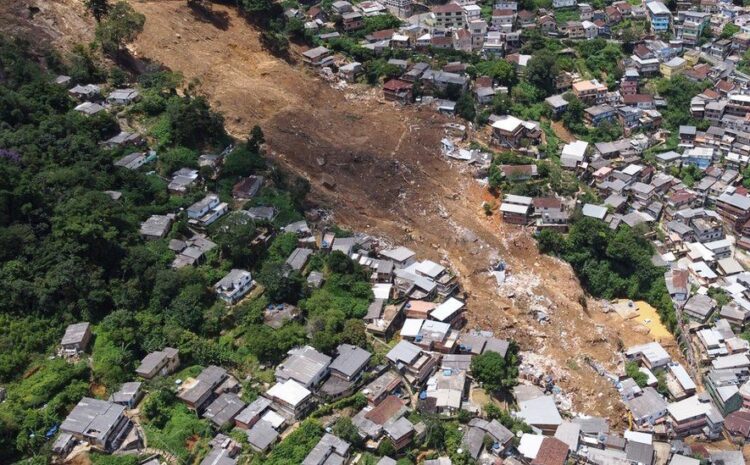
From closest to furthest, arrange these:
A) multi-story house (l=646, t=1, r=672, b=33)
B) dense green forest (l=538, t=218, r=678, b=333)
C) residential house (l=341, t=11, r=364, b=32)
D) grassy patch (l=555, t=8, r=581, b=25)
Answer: dense green forest (l=538, t=218, r=678, b=333)
residential house (l=341, t=11, r=364, b=32)
multi-story house (l=646, t=1, r=672, b=33)
grassy patch (l=555, t=8, r=581, b=25)

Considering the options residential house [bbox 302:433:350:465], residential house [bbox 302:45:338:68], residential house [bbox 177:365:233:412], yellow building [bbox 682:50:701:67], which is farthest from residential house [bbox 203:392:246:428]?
yellow building [bbox 682:50:701:67]

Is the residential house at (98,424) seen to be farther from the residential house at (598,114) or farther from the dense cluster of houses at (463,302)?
the residential house at (598,114)

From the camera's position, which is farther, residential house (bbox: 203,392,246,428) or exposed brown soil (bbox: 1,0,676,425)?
exposed brown soil (bbox: 1,0,676,425)

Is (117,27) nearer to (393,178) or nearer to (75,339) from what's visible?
(393,178)

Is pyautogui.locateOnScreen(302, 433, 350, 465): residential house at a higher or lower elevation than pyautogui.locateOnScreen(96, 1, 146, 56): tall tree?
lower

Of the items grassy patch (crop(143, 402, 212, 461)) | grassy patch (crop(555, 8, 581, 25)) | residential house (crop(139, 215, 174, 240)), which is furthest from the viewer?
grassy patch (crop(555, 8, 581, 25))

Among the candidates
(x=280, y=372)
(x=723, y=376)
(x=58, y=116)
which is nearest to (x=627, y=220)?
(x=723, y=376)

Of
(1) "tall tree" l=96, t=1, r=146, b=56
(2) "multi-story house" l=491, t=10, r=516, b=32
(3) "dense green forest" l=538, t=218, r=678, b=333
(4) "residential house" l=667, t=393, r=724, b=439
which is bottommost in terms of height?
(4) "residential house" l=667, t=393, r=724, b=439

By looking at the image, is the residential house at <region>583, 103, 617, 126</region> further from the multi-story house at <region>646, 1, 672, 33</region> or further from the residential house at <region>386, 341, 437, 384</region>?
the residential house at <region>386, 341, 437, 384</region>
